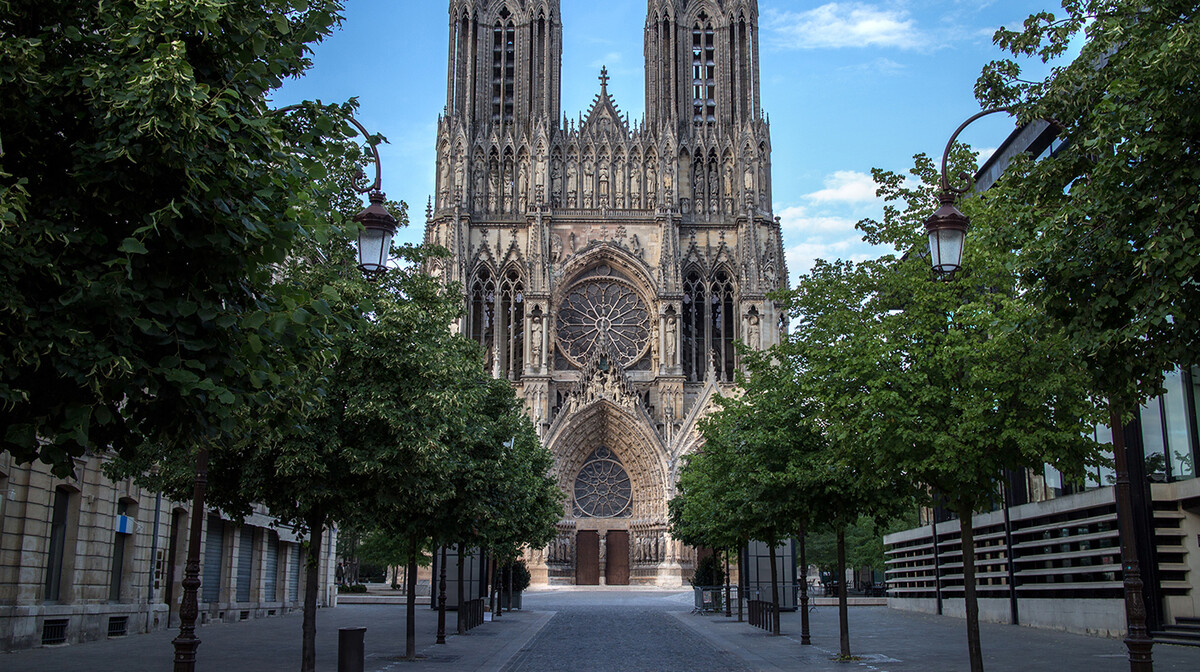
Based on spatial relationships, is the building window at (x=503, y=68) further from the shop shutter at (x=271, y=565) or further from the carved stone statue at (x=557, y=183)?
the shop shutter at (x=271, y=565)

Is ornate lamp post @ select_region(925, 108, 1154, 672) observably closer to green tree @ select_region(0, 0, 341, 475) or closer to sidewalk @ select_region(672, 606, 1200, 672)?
sidewalk @ select_region(672, 606, 1200, 672)

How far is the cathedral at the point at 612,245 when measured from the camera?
56.9m

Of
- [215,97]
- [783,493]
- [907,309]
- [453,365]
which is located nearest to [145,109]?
[215,97]

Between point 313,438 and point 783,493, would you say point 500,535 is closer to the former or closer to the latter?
point 783,493

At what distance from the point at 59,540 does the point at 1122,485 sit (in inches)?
797

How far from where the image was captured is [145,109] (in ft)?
21.3

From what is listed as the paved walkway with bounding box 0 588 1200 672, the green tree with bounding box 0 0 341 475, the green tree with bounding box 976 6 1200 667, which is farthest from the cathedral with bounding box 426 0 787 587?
the green tree with bounding box 0 0 341 475

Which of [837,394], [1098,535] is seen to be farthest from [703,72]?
[837,394]

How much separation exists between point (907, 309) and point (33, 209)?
1230 cm

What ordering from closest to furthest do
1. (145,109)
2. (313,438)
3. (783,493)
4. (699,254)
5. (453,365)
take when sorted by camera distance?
1. (145,109)
2. (313,438)
3. (453,365)
4. (783,493)
5. (699,254)

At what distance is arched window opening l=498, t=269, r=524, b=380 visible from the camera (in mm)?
59250

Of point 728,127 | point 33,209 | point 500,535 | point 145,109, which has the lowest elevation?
point 500,535

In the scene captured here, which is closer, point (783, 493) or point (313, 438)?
point (313, 438)

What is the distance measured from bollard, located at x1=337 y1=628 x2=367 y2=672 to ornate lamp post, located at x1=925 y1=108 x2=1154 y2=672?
905cm
